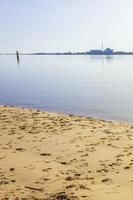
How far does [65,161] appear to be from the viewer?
1227 centimetres

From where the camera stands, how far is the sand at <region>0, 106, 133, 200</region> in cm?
941

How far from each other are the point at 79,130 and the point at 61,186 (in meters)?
7.87

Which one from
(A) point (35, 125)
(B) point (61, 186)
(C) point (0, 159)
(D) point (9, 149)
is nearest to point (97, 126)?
(A) point (35, 125)

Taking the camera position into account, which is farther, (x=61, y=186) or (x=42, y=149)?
(x=42, y=149)

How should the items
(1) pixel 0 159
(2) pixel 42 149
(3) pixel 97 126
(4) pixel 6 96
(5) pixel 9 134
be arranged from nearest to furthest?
(1) pixel 0 159 < (2) pixel 42 149 < (5) pixel 9 134 < (3) pixel 97 126 < (4) pixel 6 96

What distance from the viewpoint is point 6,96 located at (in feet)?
135

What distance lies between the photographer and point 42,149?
14070 millimetres

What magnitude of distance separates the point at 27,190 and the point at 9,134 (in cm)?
728

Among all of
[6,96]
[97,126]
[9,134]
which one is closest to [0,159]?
[9,134]

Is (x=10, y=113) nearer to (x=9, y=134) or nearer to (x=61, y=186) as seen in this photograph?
(x=9, y=134)

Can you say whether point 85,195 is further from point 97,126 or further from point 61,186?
point 97,126

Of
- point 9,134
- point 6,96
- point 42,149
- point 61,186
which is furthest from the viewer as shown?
point 6,96

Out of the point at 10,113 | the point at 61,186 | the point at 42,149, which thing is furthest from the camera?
the point at 10,113

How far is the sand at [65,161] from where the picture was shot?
941 cm
